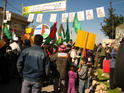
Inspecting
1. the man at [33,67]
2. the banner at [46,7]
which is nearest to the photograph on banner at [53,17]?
the banner at [46,7]

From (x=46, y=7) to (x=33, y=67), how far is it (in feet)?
45.1

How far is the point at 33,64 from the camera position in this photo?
2.67m

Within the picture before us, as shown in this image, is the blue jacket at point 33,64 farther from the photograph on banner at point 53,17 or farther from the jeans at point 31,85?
the photograph on banner at point 53,17

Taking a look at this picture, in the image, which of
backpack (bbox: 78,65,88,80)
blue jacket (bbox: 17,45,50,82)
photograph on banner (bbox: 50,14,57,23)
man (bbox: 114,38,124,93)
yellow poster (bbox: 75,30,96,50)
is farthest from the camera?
photograph on banner (bbox: 50,14,57,23)

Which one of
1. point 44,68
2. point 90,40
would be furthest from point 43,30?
point 44,68

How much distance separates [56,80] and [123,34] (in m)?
4.59

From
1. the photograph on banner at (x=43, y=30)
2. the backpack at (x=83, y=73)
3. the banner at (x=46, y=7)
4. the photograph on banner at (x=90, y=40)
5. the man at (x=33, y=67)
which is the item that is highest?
the banner at (x=46, y=7)

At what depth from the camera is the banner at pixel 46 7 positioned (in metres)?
14.0

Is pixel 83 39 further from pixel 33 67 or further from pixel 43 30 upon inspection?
pixel 33 67

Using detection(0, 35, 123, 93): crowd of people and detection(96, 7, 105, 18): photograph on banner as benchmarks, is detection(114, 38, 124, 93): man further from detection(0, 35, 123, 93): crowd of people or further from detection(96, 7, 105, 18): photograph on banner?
detection(96, 7, 105, 18): photograph on banner

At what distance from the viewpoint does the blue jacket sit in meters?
2.67

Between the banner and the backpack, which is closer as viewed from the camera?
the backpack

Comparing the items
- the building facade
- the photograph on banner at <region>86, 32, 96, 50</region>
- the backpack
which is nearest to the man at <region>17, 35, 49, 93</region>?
the backpack

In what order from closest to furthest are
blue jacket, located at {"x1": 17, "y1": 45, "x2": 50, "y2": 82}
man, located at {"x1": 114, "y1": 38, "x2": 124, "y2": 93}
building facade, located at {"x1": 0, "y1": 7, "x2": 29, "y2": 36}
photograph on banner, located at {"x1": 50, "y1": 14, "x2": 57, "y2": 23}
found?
man, located at {"x1": 114, "y1": 38, "x2": 124, "y2": 93} → blue jacket, located at {"x1": 17, "y1": 45, "x2": 50, "y2": 82} → photograph on banner, located at {"x1": 50, "y1": 14, "x2": 57, "y2": 23} → building facade, located at {"x1": 0, "y1": 7, "x2": 29, "y2": 36}
